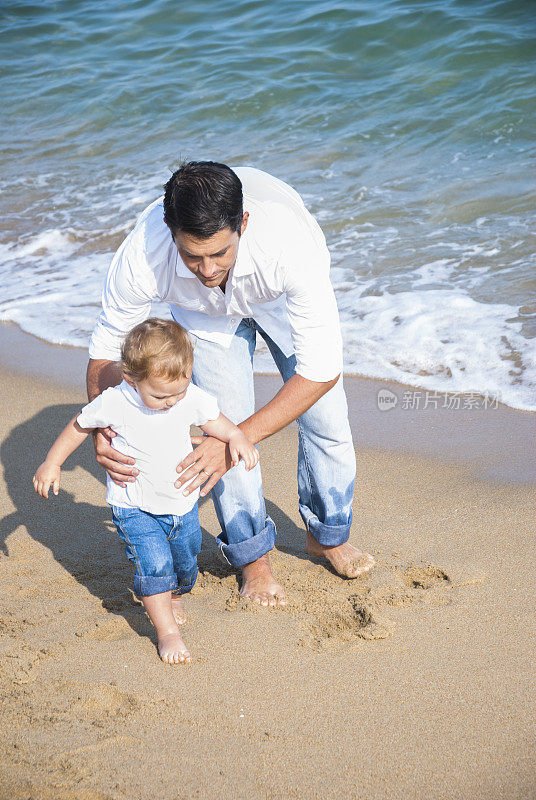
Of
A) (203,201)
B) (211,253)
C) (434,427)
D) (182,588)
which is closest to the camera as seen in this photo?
(203,201)

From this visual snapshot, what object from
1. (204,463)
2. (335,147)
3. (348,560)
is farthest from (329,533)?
(335,147)

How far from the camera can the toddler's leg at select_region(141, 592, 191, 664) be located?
2.49m

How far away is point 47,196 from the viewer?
7.81 meters

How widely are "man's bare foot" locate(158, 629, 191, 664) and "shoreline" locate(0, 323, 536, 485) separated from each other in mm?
1681

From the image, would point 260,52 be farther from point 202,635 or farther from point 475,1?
point 202,635

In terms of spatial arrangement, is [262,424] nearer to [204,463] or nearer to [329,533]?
[204,463]

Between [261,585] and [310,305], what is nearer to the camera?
[310,305]

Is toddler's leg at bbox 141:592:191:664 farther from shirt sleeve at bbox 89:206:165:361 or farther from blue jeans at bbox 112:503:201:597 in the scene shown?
shirt sleeve at bbox 89:206:165:361

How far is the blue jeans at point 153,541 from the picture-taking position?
8.55 ft

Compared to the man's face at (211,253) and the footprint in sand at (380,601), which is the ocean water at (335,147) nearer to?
the footprint in sand at (380,601)

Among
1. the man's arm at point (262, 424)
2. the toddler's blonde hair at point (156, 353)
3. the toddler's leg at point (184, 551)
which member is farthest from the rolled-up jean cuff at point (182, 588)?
the toddler's blonde hair at point (156, 353)

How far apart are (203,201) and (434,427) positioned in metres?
2.19

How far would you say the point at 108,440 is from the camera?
2.63m

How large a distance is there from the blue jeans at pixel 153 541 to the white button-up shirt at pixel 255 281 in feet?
1.85
